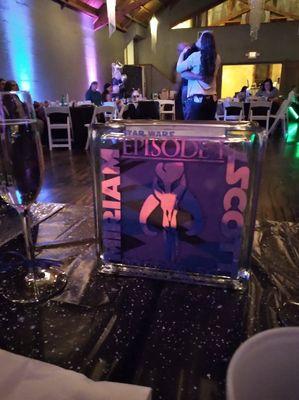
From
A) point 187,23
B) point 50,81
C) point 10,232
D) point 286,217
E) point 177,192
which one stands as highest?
point 187,23

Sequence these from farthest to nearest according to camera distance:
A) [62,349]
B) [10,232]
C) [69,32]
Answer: [69,32]
[10,232]
[62,349]

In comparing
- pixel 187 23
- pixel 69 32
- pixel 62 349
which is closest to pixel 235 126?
pixel 62 349

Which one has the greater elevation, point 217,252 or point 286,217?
point 217,252

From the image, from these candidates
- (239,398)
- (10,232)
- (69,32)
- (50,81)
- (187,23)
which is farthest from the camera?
(187,23)

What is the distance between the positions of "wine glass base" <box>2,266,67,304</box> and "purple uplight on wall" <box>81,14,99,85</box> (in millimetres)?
7947

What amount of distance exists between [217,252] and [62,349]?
0.20 meters

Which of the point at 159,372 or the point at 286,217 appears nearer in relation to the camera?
the point at 159,372

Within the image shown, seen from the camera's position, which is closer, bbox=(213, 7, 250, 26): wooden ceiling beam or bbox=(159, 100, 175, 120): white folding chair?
bbox=(159, 100, 175, 120): white folding chair

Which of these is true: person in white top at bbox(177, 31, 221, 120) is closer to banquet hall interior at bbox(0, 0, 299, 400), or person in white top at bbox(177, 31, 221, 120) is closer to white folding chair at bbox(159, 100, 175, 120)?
banquet hall interior at bbox(0, 0, 299, 400)

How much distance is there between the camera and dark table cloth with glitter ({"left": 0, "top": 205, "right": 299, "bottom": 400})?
0.89ft

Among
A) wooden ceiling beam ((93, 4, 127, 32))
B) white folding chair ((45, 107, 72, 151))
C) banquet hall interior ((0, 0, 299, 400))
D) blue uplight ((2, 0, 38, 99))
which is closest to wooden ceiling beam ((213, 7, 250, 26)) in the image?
wooden ceiling beam ((93, 4, 127, 32))

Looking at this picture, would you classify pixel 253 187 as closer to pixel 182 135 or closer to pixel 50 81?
pixel 182 135

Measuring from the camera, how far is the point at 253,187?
1.21 feet

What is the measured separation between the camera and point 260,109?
618 cm
